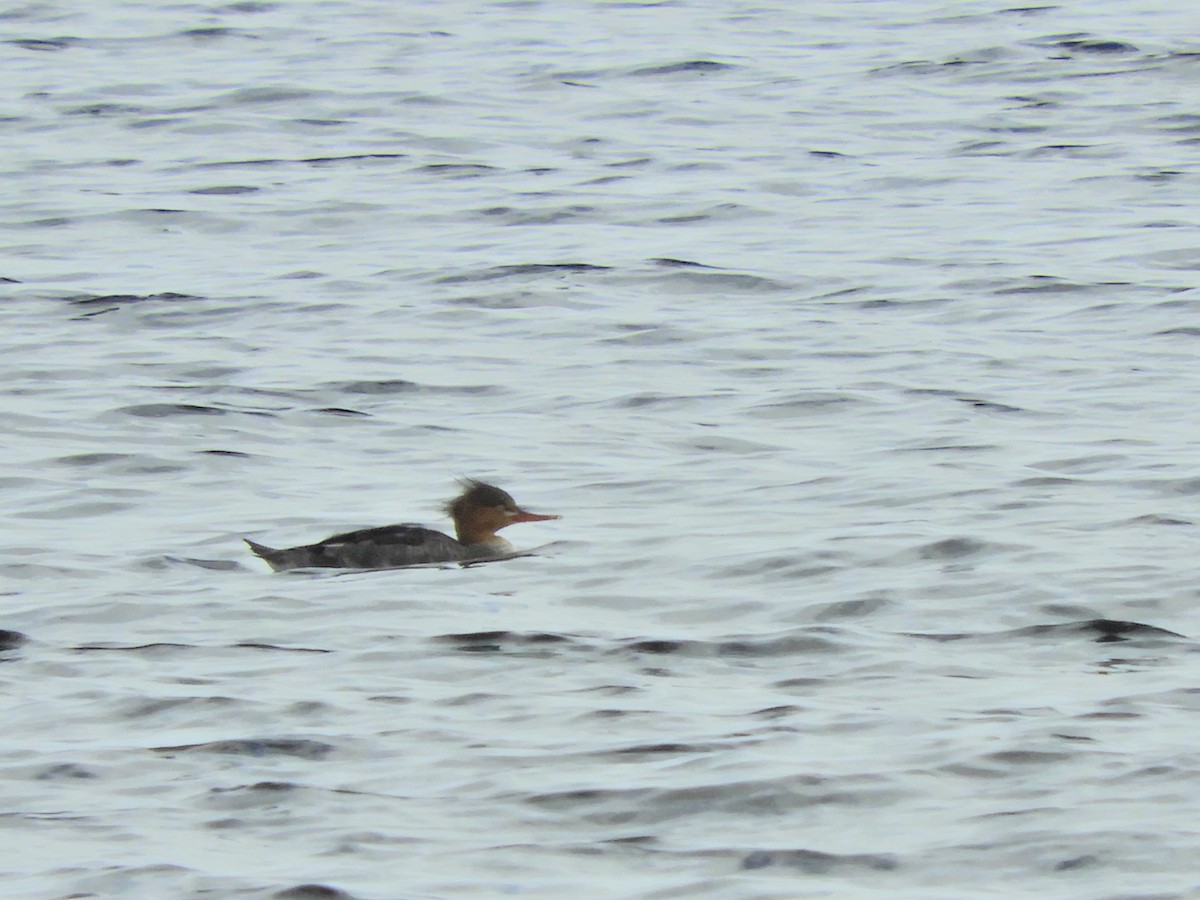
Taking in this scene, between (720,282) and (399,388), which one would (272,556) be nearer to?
(399,388)

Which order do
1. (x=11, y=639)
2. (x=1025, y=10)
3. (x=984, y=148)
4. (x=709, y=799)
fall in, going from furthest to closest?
(x=1025, y=10)
(x=984, y=148)
(x=11, y=639)
(x=709, y=799)

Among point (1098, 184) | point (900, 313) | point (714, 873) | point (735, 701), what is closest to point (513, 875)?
point (714, 873)

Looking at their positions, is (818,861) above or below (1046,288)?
above

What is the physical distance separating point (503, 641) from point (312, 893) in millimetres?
2657

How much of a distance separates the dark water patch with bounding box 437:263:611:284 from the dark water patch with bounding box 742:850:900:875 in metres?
10.2

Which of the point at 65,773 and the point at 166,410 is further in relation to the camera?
the point at 166,410

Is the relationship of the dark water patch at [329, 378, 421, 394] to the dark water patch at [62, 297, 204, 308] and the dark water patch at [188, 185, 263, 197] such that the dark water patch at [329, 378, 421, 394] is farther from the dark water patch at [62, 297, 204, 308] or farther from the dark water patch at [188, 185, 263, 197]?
the dark water patch at [188, 185, 263, 197]

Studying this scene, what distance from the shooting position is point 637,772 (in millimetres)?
7734

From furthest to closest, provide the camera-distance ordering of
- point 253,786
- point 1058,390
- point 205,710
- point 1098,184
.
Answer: point 1098,184 → point 1058,390 → point 205,710 → point 253,786

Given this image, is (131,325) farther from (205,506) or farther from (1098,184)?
(1098,184)

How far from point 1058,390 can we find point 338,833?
23.7ft

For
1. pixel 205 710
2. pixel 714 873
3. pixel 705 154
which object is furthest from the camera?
pixel 705 154

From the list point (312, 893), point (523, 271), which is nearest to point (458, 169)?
point (523, 271)

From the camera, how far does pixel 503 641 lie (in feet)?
30.8
